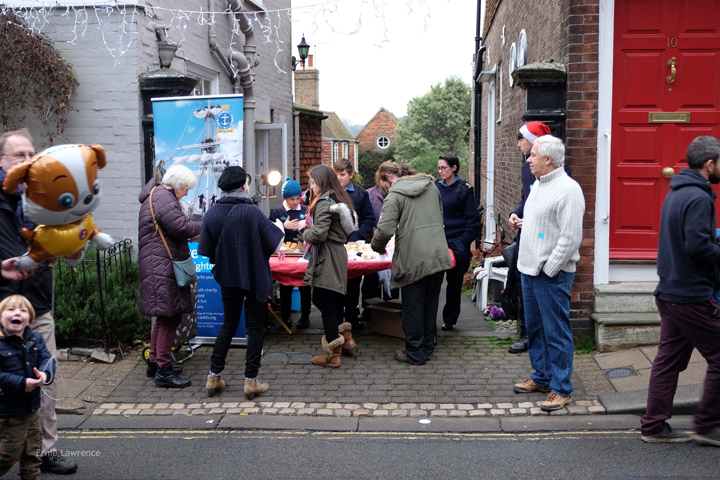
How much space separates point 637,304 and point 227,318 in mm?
3761

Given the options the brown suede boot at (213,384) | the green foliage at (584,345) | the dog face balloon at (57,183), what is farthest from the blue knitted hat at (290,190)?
the dog face balloon at (57,183)

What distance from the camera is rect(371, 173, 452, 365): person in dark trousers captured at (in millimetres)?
6363

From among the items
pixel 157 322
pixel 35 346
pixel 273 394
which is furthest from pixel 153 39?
pixel 35 346

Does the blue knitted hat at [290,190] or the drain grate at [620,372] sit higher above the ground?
the blue knitted hat at [290,190]

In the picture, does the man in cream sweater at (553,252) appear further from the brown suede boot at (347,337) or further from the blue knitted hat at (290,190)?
the blue knitted hat at (290,190)

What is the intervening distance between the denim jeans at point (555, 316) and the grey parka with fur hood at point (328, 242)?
65.5 inches

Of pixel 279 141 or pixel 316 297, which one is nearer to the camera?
pixel 316 297

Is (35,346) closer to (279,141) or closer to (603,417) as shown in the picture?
(603,417)

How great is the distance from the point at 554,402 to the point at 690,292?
140cm

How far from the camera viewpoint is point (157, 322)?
6.04m

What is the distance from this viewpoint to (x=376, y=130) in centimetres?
6712

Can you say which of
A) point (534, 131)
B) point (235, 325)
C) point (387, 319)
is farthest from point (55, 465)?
point (534, 131)

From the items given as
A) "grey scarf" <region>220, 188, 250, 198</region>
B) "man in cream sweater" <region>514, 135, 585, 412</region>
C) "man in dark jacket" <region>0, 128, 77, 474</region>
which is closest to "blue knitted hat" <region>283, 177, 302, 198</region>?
"grey scarf" <region>220, 188, 250, 198</region>

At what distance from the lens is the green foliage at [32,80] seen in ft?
23.7
